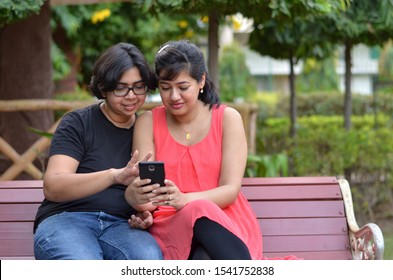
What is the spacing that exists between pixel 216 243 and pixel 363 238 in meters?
0.99

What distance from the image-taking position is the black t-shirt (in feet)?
14.2

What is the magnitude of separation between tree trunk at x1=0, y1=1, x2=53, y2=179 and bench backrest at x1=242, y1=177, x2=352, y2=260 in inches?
171

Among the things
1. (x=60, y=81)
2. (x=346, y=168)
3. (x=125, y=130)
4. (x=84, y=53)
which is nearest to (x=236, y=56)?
(x=84, y=53)

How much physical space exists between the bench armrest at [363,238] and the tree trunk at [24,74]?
4.68m

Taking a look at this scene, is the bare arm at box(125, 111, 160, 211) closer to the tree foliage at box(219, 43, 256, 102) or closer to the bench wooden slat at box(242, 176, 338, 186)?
the bench wooden slat at box(242, 176, 338, 186)

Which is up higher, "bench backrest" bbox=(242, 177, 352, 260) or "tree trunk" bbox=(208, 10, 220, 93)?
"tree trunk" bbox=(208, 10, 220, 93)

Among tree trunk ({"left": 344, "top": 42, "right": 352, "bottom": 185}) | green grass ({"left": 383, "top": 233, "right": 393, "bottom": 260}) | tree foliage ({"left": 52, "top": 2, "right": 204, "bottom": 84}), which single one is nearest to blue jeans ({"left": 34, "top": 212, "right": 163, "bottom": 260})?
green grass ({"left": 383, "top": 233, "right": 393, "bottom": 260})

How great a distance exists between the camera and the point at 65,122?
4.42 metres

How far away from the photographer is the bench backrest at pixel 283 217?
4.86 metres

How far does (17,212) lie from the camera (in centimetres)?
494

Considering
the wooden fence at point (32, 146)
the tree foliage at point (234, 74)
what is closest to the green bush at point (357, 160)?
the wooden fence at point (32, 146)

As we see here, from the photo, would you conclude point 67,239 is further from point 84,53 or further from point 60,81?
point 84,53

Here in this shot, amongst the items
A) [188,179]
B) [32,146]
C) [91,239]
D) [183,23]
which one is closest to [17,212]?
[91,239]
